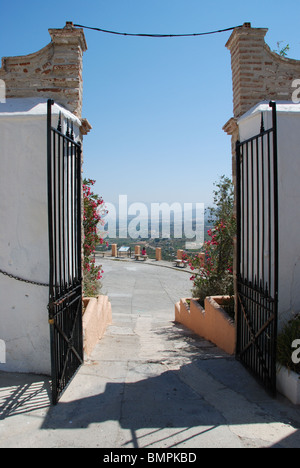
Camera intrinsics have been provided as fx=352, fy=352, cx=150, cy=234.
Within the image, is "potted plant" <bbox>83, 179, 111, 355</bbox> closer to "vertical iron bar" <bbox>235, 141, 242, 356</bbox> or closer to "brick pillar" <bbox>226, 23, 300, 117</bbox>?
"vertical iron bar" <bbox>235, 141, 242, 356</bbox>

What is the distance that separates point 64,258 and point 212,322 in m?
3.29

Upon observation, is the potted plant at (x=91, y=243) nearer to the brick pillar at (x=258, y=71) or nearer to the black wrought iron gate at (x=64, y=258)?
the black wrought iron gate at (x=64, y=258)

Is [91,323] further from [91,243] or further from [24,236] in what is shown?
[91,243]

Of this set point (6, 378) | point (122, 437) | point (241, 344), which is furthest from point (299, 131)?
point (6, 378)

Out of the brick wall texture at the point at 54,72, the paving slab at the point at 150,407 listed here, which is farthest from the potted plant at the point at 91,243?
the brick wall texture at the point at 54,72

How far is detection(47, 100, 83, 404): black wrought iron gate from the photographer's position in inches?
135

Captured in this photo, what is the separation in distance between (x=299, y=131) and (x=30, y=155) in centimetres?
311

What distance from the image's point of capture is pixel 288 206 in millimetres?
4090

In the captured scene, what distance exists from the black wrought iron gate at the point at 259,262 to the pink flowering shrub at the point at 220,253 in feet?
8.67

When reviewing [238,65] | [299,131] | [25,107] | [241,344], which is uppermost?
[238,65]

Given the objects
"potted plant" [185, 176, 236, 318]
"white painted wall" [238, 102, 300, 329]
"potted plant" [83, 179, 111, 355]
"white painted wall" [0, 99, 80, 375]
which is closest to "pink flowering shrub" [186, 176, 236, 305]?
"potted plant" [185, 176, 236, 318]

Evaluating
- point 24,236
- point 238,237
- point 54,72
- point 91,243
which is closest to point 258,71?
point 238,237

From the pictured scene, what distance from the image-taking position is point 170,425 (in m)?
3.00
